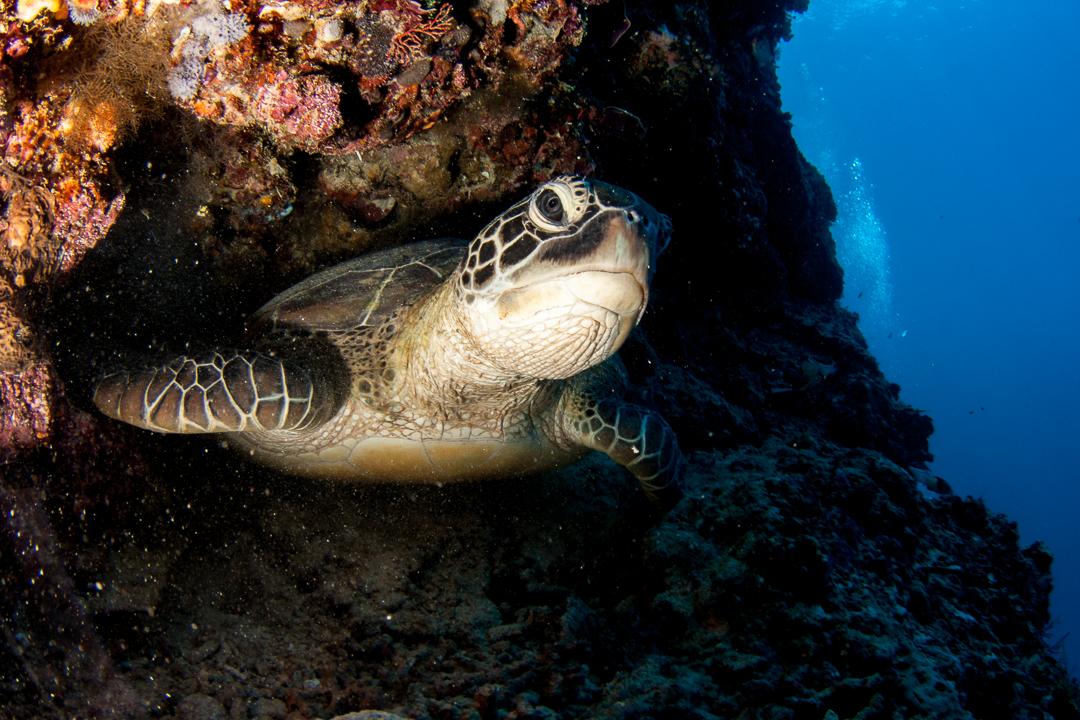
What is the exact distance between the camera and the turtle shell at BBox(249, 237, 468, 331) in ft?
9.24

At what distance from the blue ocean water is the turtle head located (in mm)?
73984

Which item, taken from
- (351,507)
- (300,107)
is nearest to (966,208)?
(351,507)

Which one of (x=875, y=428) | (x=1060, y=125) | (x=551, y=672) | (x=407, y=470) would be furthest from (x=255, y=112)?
(x=1060, y=125)

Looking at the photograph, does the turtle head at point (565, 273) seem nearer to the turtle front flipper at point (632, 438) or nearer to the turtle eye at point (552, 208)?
the turtle eye at point (552, 208)

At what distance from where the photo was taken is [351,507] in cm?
294

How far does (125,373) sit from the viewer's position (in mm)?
2096

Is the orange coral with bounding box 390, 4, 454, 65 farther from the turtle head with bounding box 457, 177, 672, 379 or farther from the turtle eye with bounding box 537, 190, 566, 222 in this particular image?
the turtle eye with bounding box 537, 190, 566, 222

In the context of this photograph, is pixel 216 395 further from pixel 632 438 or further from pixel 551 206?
pixel 632 438

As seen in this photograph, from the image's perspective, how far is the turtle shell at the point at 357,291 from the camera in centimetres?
282

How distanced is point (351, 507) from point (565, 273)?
2.08m

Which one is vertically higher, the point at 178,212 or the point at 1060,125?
the point at 1060,125

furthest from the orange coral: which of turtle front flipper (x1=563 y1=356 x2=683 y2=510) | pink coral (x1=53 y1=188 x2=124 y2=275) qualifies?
turtle front flipper (x1=563 y1=356 x2=683 y2=510)

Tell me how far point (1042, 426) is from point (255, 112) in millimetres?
103854

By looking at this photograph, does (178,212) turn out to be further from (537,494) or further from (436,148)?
(537,494)
